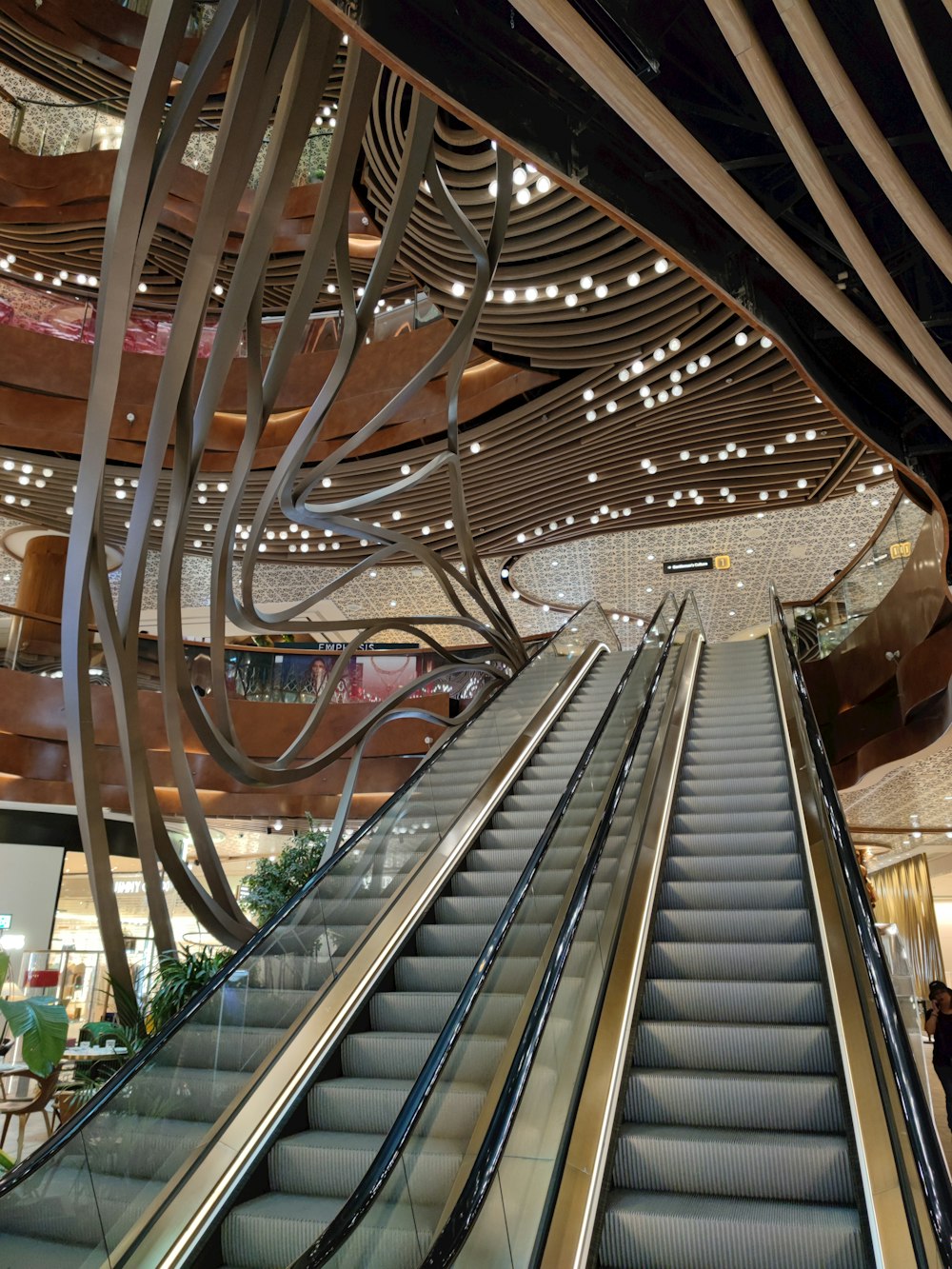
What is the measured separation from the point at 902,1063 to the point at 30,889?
15.0 meters

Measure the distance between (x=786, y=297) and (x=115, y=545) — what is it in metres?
12.2

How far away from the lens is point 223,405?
43.0 ft

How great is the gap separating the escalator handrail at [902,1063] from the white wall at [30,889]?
13.8 meters

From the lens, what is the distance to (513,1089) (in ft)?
10.6

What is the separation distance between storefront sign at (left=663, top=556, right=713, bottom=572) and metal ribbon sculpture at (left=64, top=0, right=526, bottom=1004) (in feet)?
32.5

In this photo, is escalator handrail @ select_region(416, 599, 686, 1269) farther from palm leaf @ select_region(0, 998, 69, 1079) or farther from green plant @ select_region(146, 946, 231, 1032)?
green plant @ select_region(146, 946, 231, 1032)

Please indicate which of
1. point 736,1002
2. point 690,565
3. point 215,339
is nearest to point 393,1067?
point 736,1002

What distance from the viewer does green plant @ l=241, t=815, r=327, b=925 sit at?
12117 mm

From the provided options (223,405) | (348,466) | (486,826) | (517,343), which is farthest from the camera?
(223,405)

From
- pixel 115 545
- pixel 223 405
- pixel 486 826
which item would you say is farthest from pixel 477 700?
pixel 115 545

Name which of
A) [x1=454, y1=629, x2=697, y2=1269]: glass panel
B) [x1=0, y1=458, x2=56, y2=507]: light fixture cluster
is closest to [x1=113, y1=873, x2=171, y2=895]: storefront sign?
[x1=0, y1=458, x2=56, y2=507]: light fixture cluster

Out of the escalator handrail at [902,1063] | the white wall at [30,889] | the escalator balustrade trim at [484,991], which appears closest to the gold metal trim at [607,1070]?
the escalator balustrade trim at [484,991]

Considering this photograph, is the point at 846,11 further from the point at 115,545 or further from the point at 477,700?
the point at 115,545

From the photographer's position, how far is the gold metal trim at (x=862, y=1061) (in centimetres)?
282
